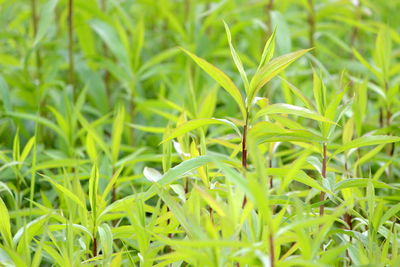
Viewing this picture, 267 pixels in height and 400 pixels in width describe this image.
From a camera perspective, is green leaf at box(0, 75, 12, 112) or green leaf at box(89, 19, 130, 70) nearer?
green leaf at box(0, 75, 12, 112)

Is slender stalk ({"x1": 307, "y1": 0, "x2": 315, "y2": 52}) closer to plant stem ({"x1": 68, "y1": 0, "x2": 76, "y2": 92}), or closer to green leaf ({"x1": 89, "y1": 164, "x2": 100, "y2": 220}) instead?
plant stem ({"x1": 68, "y1": 0, "x2": 76, "y2": 92})

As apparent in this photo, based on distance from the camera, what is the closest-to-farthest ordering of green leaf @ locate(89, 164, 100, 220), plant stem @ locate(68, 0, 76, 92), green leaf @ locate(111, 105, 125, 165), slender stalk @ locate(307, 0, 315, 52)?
green leaf @ locate(89, 164, 100, 220), green leaf @ locate(111, 105, 125, 165), plant stem @ locate(68, 0, 76, 92), slender stalk @ locate(307, 0, 315, 52)

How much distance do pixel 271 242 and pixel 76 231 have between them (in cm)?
36

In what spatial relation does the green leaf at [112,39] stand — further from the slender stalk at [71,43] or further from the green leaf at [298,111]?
the green leaf at [298,111]

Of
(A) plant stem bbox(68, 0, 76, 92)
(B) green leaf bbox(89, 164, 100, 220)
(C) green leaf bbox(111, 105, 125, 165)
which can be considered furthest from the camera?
(A) plant stem bbox(68, 0, 76, 92)

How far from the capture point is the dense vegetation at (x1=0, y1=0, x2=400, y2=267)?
2.24ft

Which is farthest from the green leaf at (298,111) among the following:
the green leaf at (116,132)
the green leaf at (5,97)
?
the green leaf at (5,97)

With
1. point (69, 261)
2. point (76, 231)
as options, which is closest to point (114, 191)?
point (76, 231)

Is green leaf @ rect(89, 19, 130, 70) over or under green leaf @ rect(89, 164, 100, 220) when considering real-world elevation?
over

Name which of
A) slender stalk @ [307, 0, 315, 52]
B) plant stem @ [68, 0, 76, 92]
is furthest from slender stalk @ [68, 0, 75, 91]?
slender stalk @ [307, 0, 315, 52]

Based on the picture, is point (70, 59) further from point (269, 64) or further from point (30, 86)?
point (269, 64)

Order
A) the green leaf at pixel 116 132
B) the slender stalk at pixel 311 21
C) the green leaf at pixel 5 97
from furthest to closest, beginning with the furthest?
the slender stalk at pixel 311 21
the green leaf at pixel 5 97
the green leaf at pixel 116 132

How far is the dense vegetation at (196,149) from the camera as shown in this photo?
0.68 m

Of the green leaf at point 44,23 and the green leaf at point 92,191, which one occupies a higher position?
the green leaf at point 44,23
